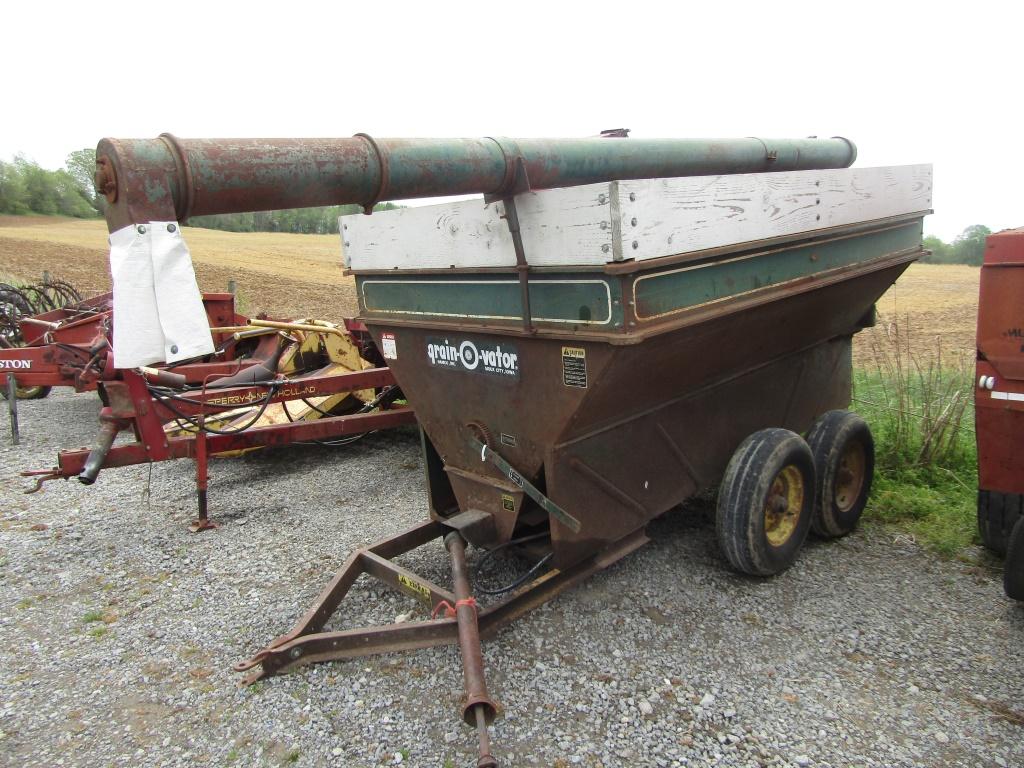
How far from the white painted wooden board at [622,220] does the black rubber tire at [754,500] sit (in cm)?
110

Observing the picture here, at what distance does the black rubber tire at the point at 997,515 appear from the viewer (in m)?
3.88

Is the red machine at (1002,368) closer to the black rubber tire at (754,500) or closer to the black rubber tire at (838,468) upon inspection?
the black rubber tire at (838,468)

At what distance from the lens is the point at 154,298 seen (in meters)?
2.10

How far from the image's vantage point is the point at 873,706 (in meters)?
2.94

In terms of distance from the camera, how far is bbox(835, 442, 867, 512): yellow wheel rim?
4492 mm

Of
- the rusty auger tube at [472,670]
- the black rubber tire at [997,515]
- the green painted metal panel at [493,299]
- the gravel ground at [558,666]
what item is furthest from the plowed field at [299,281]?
the rusty auger tube at [472,670]

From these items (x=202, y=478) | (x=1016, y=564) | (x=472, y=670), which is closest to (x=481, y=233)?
(x=472, y=670)

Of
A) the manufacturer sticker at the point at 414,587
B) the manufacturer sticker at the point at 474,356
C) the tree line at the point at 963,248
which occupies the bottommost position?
the tree line at the point at 963,248

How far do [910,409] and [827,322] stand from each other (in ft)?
5.67

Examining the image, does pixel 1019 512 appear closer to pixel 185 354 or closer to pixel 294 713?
pixel 294 713

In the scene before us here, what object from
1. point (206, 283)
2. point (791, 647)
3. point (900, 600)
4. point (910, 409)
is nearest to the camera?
point (791, 647)

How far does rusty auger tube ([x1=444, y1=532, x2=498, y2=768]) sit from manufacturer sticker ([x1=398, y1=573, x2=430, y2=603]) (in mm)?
188

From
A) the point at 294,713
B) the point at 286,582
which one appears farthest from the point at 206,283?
the point at 294,713

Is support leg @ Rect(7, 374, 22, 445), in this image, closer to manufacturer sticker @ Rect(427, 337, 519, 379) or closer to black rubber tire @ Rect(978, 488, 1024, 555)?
manufacturer sticker @ Rect(427, 337, 519, 379)
